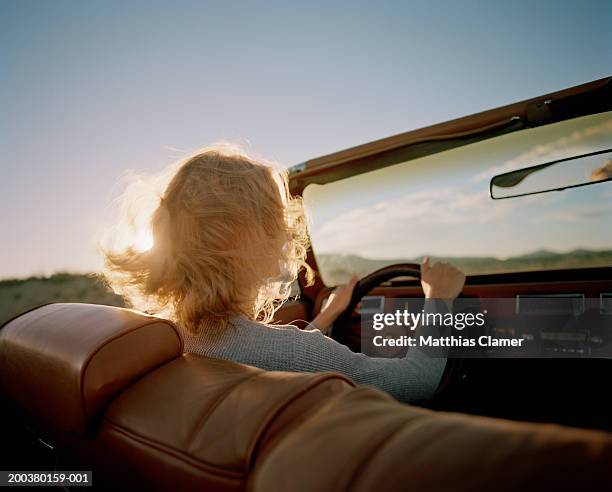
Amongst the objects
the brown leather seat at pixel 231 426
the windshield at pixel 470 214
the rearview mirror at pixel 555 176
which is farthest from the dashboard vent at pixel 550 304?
the brown leather seat at pixel 231 426

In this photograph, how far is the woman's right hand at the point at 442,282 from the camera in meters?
1.87

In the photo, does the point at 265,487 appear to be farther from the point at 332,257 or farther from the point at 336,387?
the point at 332,257

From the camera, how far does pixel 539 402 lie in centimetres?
218

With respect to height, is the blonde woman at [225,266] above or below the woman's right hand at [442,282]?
above

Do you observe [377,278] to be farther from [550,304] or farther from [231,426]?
[231,426]

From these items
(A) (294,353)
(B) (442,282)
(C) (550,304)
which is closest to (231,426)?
(A) (294,353)

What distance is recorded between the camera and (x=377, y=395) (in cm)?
70

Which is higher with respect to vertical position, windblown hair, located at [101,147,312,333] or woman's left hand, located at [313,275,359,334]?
windblown hair, located at [101,147,312,333]

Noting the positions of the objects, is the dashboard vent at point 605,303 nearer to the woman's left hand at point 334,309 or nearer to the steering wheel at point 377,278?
the steering wheel at point 377,278

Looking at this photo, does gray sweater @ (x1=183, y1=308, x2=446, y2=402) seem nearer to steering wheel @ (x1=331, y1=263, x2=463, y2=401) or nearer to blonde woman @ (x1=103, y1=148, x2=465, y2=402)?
blonde woman @ (x1=103, y1=148, x2=465, y2=402)

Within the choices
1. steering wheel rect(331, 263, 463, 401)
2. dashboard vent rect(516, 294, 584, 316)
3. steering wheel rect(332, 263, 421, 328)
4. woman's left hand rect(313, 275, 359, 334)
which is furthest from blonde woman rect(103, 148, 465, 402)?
dashboard vent rect(516, 294, 584, 316)

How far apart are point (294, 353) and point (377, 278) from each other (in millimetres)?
1304

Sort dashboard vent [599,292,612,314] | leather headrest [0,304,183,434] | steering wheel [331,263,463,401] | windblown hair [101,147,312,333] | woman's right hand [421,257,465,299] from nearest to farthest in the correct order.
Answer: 1. leather headrest [0,304,183,434]
2. windblown hair [101,147,312,333]
3. steering wheel [331,263,463,401]
4. woman's right hand [421,257,465,299]
5. dashboard vent [599,292,612,314]

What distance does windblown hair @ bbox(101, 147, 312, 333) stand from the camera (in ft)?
4.62
